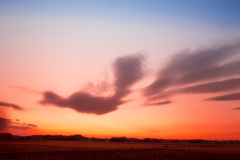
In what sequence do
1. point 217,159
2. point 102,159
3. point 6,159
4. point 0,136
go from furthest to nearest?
point 0,136 → point 217,159 → point 102,159 → point 6,159

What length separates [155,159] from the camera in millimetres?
42656

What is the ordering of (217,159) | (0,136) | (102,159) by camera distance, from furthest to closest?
(0,136), (217,159), (102,159)

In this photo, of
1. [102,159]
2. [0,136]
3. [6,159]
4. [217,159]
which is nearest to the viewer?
[6,159]

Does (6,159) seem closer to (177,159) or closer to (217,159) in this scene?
(177,159)

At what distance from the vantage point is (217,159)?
144ft

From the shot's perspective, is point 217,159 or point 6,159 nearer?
point 6,159

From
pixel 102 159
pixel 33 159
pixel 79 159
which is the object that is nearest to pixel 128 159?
pixel 102 159

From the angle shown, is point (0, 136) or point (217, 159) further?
point (0, 136)

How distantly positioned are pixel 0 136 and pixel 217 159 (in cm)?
18195

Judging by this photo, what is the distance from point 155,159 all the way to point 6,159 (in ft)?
95.5

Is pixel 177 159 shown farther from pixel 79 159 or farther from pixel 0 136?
pixel 0 136

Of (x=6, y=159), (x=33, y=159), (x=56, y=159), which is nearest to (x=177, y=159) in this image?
(x=56, y=159)

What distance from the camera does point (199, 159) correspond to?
43.6 m

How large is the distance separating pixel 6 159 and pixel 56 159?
9.14 meters
